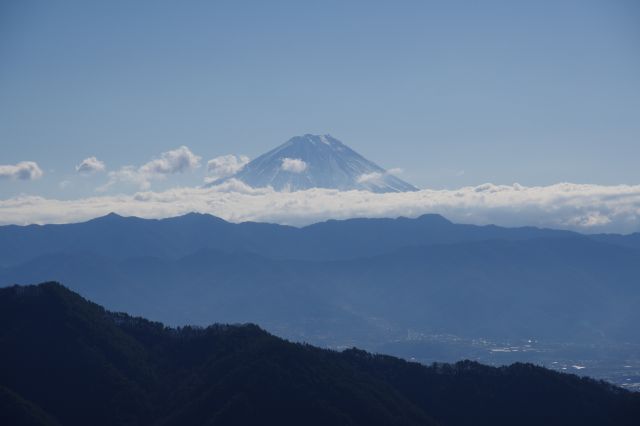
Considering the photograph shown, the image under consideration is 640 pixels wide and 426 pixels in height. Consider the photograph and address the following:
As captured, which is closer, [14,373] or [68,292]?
[14,373]

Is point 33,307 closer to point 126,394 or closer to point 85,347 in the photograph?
point 85,347

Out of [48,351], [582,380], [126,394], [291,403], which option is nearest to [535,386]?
[582,380]

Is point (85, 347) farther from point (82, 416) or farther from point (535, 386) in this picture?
point (535, 386)

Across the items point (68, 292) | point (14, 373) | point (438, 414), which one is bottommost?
point (438, 414)

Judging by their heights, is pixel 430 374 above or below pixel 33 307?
below

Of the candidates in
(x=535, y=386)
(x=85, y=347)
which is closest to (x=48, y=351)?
(x=85, y=347)

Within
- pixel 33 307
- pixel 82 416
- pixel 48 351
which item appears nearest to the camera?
pixel 82 416

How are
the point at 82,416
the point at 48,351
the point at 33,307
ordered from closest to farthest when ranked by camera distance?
the point at 82,416 → the point at 48,351 → the point at 33,307
